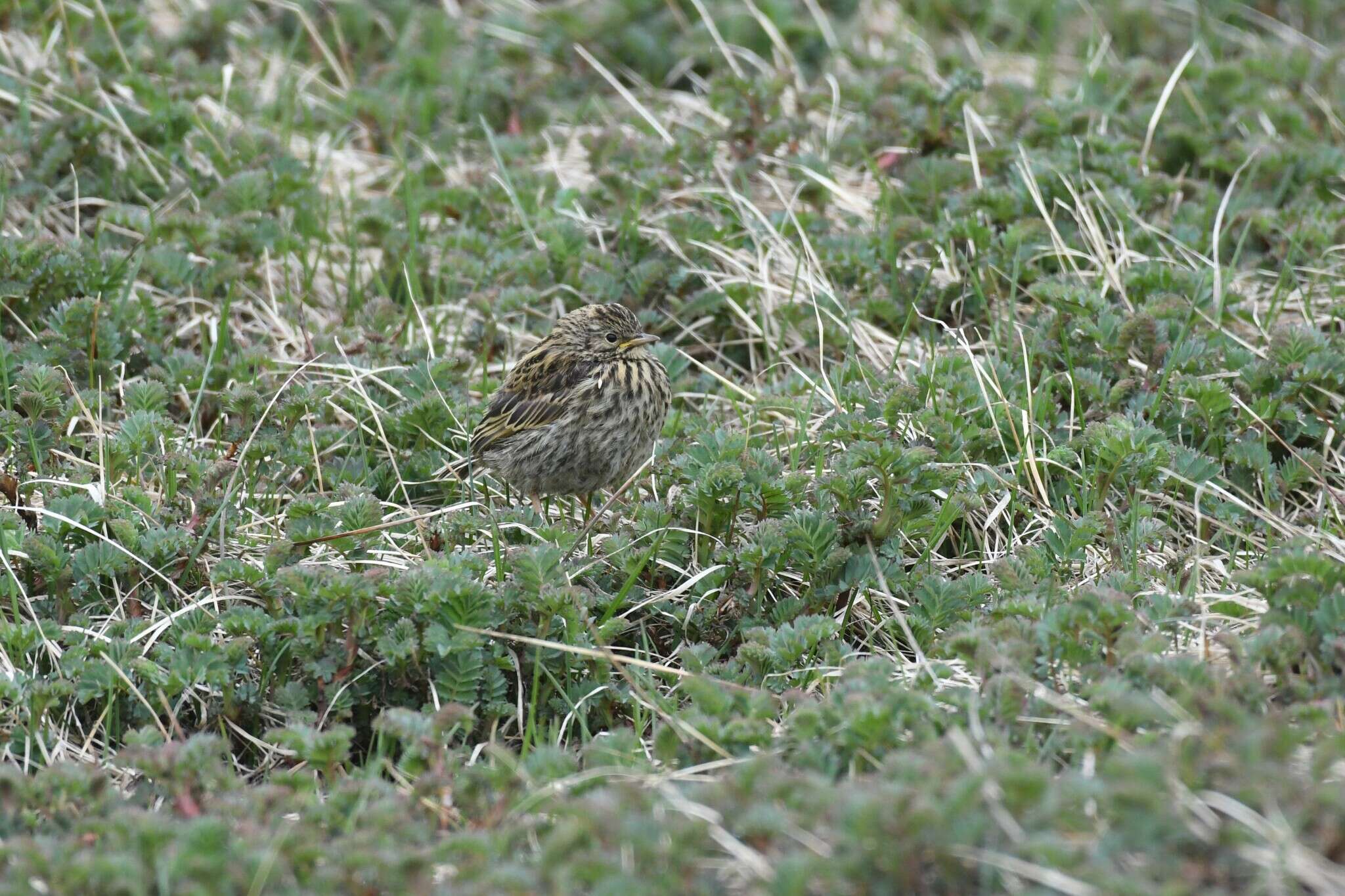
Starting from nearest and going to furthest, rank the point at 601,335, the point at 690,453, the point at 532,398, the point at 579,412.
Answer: the point at 690,453 < the point at 579,412 < the point at 532,398 < the point at 601,335

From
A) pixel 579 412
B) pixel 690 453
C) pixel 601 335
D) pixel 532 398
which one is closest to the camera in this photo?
pixel 690 453

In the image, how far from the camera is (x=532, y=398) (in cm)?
619

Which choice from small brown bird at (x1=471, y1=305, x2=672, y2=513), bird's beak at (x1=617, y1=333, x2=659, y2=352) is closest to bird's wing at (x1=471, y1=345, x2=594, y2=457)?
small brown bird at (x1=471, y1=305, x2=672, y2=513)

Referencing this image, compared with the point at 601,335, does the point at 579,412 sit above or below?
below

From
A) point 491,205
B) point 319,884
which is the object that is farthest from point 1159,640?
point 491,205

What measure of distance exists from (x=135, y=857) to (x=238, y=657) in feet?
3.95

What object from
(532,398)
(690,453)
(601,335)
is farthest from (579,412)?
(690,453)

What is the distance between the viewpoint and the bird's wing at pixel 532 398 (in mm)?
6105

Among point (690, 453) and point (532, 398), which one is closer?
point (690, 453)

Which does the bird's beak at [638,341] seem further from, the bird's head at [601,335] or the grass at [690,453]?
the grass at [690,453]

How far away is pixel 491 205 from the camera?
7.93 m

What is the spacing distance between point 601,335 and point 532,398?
0.41 meters

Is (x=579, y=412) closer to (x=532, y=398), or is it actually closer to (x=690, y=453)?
(x=532, y=398)

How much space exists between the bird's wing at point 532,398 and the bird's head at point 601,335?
0.08 m
